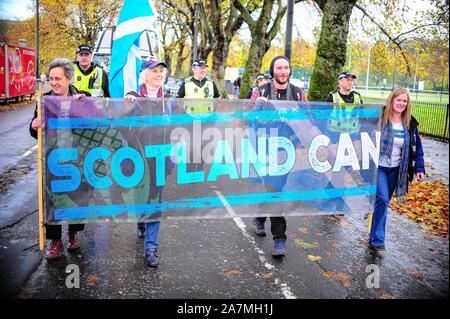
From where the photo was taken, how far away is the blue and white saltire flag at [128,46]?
6.69 m

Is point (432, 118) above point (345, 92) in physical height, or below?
below

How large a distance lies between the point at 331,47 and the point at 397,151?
17.4ft

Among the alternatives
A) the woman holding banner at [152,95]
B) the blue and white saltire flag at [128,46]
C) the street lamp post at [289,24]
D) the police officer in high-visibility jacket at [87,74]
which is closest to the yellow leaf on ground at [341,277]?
the woman holding banner at [152,95]

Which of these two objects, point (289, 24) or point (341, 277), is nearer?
point (341, 277)

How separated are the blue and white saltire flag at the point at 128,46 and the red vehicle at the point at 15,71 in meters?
18.2

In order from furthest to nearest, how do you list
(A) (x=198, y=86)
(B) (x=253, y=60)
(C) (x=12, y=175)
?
(B) (x=253, y=60)
(C) (x=12, y=175)
(A) (x=198, y=86)

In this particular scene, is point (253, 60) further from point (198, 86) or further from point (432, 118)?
point (198, 86)

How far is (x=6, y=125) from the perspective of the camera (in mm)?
17016

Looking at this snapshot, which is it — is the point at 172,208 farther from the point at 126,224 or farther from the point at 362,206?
the point at 362,206

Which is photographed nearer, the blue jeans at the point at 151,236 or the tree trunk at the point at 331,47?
the blue jeans at the point at 151,236

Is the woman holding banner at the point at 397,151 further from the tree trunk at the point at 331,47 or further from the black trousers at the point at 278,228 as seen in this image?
the tree trunk at the point at 331,47

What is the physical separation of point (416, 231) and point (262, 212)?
3071mm

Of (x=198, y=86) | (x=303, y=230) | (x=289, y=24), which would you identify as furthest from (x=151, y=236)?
(x=289, y=24)

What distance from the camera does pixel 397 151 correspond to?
579 cm
